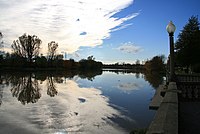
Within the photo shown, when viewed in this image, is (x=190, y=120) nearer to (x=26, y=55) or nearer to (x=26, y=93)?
(x=26, y=93)

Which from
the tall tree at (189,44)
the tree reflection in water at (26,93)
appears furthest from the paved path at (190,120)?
the tall tree at (189,44)

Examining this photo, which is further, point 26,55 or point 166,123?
point 26,55

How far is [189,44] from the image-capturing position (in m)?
34.4

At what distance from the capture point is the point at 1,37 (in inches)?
3046

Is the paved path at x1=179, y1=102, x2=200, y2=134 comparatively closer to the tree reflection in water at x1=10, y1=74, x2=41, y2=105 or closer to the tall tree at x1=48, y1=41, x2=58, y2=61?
the tree reflection in water at x1=10, y1=74, x2=41, y2=105

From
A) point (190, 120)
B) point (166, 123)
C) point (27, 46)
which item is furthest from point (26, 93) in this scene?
point (27, 46)

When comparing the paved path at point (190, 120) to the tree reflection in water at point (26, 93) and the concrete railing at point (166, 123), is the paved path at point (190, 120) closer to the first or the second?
the concrete railing at point (166, 123)

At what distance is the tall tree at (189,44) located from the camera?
33.6m

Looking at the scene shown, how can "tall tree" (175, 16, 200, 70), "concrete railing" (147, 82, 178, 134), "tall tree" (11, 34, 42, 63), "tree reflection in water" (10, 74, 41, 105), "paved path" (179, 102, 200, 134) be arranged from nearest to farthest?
"concrete railing" (147, 82, 178, 134)
"paved path" (179, 102, 200, 134)
"tree reflection in water" (10, 74, 41, 105)
"tall tree" (175, 16, 200, 70)
"tall tree" (11, 34, 42, 63)

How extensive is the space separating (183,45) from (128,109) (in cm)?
2168

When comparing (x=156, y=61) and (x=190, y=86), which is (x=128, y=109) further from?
(x=156, y=61)

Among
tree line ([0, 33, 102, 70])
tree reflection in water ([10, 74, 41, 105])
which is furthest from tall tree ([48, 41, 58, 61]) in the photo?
tree reflection in water ([10, 74, 41, 105])

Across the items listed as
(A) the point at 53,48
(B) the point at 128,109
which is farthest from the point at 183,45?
(A) the point at 53,48

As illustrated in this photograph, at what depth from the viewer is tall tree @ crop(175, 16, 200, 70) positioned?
3356 cm
